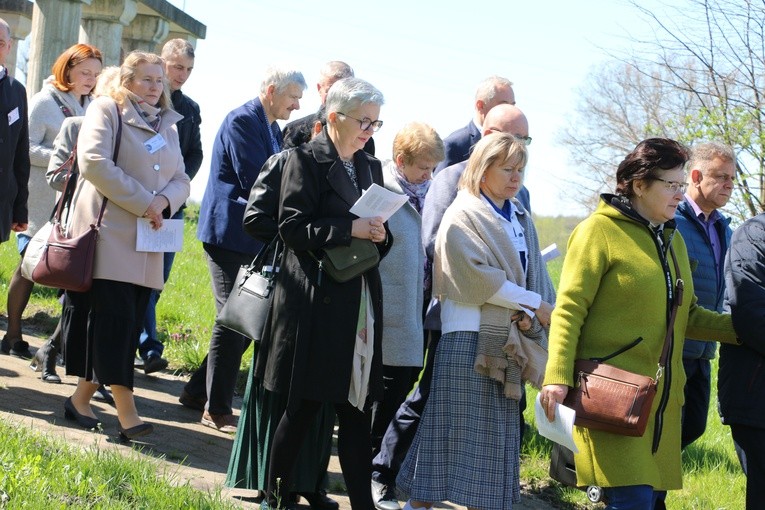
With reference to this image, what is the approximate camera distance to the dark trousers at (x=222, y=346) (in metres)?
6.44

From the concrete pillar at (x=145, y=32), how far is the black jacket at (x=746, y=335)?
12340mm

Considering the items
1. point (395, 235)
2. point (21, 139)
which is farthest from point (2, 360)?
point (395, 235)

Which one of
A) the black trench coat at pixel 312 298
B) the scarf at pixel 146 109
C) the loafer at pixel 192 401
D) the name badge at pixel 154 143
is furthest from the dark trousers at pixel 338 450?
the loafer at pixel 192 401

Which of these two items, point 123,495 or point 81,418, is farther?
point 81,418

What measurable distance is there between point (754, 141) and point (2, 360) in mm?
8424

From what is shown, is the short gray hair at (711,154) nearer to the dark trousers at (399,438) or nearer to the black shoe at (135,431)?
the dark trousers at (399,438)

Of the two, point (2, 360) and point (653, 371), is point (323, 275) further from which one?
point (2, 360)

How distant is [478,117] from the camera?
6.85m

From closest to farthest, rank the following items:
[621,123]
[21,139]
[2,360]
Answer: [21,139] < [2,360] < [621,123]

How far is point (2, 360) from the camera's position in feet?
24.1

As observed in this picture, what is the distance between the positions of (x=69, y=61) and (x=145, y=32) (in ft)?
29.4

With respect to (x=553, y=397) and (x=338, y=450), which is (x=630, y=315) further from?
(x=338, y=450)

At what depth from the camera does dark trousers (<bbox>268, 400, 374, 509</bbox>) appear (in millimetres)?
4875

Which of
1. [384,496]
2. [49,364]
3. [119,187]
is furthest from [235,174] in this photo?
[384,496]
